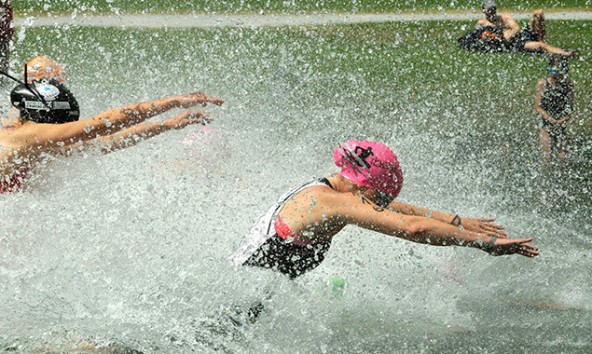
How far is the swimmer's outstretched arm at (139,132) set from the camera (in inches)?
255

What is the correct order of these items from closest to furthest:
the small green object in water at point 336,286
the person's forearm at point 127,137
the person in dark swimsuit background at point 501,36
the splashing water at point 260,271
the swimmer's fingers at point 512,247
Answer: the swimmer's fingers at point 512,247, the splashing water at point 260,271, the small green object in water at point 336,286, the person's forearm at point 127,137, the person in dark swimsuit background at point 501,36

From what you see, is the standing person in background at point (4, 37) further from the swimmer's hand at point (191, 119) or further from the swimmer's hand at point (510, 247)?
the swimmer's hand at point (510, 247)

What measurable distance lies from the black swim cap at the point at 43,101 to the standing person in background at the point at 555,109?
19.9ft

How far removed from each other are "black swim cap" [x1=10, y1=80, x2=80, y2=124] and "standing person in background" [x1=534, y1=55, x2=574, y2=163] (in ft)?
19.9

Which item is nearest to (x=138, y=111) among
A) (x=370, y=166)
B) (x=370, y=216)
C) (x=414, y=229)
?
(x=370, y=166)

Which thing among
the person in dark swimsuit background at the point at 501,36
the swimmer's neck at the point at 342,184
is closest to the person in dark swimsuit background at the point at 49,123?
the swimmer's neck at the point at 342,184

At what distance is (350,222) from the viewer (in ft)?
17.3

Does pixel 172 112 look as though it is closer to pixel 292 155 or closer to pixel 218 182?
pixel 292 155

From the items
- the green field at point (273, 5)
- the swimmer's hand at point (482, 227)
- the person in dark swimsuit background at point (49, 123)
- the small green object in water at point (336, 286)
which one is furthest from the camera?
the green field at point (273, 5)

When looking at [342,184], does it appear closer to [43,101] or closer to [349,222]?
[349,222]

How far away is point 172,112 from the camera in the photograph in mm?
10836

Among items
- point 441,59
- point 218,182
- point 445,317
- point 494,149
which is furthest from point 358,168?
point 441,59

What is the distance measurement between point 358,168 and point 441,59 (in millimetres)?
9720

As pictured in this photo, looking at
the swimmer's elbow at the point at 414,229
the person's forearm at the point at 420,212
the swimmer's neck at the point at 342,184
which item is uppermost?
the swimmer's neck at the point at 342,184
